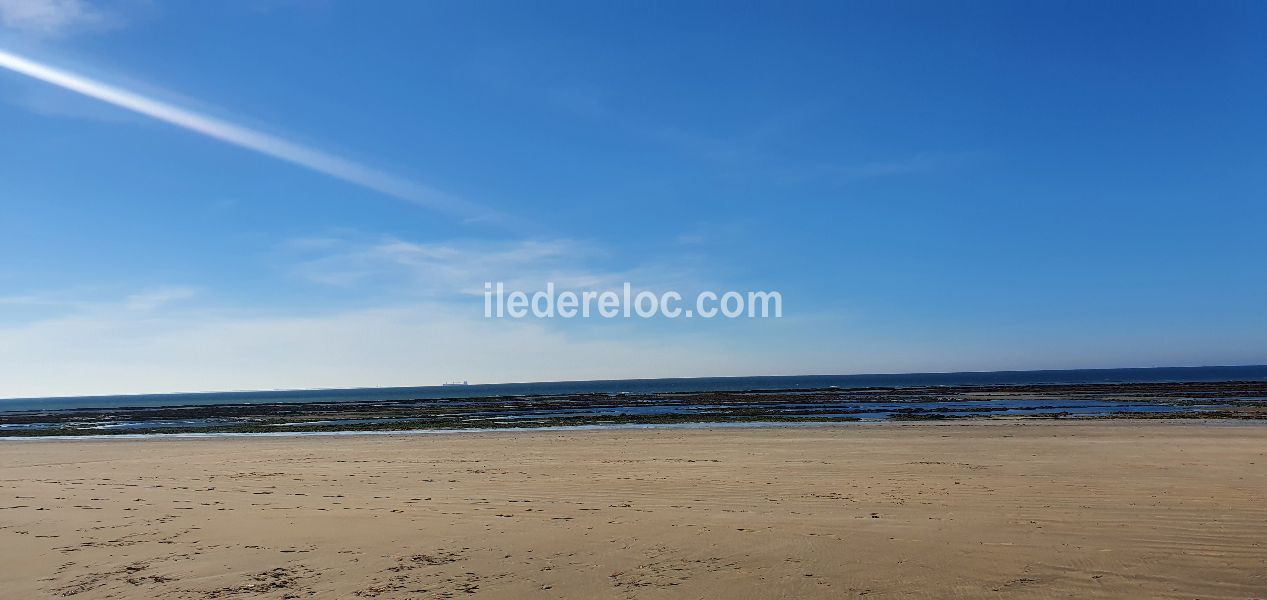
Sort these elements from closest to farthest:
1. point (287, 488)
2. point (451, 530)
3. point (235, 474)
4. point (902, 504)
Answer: point (451, 530) < point (902, 504) < point (287, 488) < point (235, 474)

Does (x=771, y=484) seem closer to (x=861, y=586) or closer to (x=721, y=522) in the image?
(x=721, y=522)

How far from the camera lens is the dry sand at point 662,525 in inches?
313

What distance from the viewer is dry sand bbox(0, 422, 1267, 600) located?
313 inches

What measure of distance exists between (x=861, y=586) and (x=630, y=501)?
5732mm

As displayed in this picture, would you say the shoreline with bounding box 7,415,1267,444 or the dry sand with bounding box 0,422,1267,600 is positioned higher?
the dry sand with bounding box 0,422,1267,600

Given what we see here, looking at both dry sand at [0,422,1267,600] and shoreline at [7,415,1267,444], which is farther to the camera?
shoreline at [7,415,1267,444]

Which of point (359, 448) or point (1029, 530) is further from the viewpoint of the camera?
point (359, 448)

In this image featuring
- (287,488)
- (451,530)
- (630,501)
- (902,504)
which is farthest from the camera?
(287,488)

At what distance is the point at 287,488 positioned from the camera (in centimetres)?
1505

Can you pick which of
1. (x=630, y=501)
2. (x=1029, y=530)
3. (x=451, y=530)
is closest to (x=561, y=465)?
(x=630, y=501)

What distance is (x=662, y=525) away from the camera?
1068 centimetres

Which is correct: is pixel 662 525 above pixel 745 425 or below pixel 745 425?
above

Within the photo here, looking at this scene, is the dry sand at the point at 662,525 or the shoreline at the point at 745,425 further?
the shoreline at the point at 745,425

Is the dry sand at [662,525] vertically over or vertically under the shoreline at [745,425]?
over
